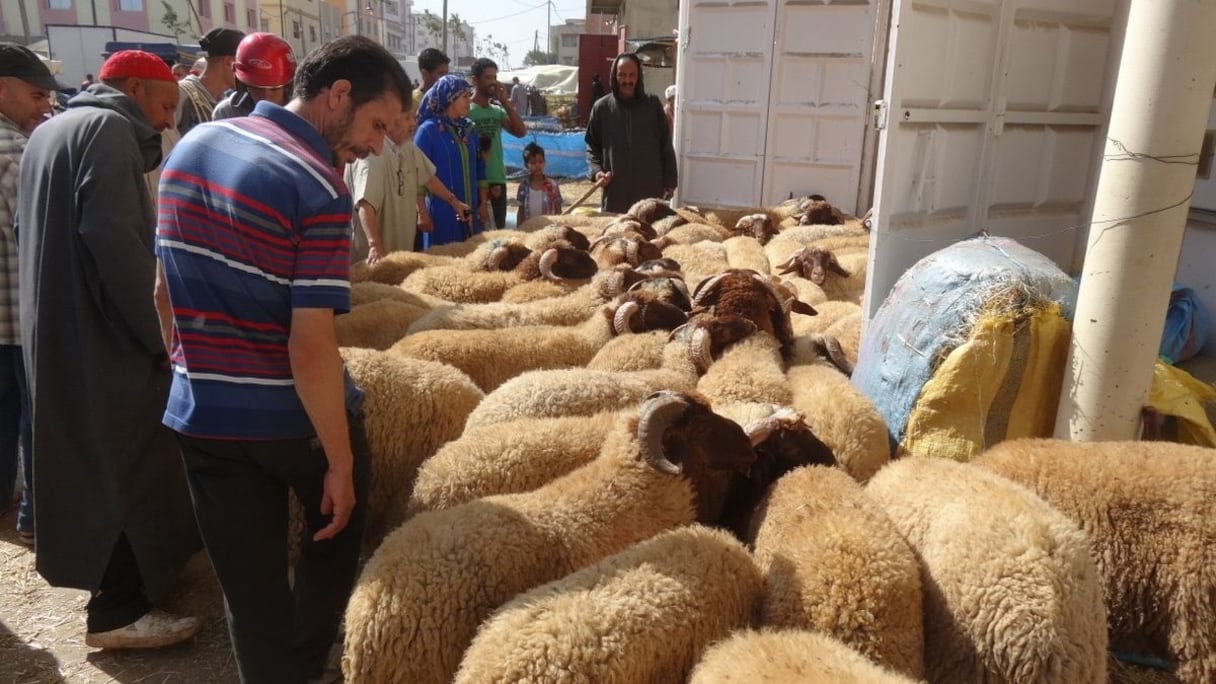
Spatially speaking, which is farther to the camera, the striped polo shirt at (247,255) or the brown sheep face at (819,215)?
the brown sheep face at (819,215)

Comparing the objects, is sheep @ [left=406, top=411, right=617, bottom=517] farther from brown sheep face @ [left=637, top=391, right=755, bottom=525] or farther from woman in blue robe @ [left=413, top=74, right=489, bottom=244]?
woman in blue robe @ [left=413, top=74, right=489, bottom=244]

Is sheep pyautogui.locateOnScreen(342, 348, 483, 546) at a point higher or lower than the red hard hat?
lower

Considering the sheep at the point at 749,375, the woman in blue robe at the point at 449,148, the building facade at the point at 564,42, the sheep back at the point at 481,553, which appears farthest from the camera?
the building facade at the point at 564,42

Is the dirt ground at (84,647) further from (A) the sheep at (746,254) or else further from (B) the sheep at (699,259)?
(A) the sheep at (746,254)

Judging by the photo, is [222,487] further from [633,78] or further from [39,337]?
[633,78]

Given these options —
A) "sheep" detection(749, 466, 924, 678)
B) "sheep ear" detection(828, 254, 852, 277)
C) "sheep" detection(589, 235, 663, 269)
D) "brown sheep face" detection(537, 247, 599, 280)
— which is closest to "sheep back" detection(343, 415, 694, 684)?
"sheep" detection(749, 466, 924, 678)

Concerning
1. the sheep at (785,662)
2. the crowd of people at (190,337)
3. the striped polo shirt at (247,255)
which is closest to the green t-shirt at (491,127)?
the crowd of people at (190,337)

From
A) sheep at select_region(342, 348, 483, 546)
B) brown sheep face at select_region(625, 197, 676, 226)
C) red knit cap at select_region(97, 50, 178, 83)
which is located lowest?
sheep at select_region(342, 348, 483, 546)

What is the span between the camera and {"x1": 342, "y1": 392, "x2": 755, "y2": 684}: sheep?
236cm

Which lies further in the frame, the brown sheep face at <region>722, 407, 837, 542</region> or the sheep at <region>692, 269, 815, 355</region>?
the sheep at <region>692, 269, 815, 355</region>

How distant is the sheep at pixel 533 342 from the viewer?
14.3 ft

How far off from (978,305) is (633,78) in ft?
19.1

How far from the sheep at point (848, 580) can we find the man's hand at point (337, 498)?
1.28 meters

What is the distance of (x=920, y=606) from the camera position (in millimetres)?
2428
